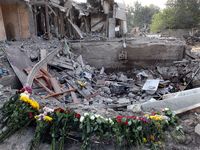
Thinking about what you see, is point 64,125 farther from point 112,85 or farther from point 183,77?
point 183,77

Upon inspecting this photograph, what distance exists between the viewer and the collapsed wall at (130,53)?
28.6 ft

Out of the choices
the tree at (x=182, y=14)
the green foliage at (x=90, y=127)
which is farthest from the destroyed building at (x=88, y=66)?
the tree at (x=182, y=14)

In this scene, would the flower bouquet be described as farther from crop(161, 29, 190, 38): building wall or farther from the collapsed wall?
crop(161, 29, 190, 38): building wall

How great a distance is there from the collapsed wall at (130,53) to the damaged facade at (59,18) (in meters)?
3.19

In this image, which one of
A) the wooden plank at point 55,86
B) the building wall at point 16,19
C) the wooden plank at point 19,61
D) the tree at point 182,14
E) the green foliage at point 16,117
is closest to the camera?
the green foliage at point 16,117

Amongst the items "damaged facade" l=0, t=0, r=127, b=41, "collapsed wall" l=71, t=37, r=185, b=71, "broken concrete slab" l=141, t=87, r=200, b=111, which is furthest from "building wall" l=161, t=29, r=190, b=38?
"broken concrete slab" l=141, t=87, r=200, b=111

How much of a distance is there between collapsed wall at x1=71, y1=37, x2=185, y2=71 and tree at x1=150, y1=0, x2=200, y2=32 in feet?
40.1

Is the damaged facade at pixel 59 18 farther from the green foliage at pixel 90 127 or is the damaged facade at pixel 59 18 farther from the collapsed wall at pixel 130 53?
the green foliage at pixel 90 127

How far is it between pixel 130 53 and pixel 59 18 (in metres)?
6.81

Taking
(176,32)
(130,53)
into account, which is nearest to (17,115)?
(130,53)

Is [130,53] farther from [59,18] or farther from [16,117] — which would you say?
[16,117]

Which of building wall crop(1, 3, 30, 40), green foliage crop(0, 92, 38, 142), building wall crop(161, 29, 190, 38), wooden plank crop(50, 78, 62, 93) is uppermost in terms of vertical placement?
building wall crop(1, 3, 30, 40)

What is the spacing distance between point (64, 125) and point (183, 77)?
7574 millimetres

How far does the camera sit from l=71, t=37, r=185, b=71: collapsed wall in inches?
343
